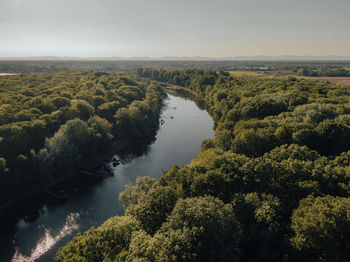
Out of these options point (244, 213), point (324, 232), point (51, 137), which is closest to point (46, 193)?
point (51, 137)

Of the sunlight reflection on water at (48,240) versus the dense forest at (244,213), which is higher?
the dense forest at (244,213)

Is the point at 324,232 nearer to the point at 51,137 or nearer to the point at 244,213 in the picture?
the point at 244,213

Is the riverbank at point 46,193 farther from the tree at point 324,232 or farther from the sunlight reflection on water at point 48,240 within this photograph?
the tree at point 324,232

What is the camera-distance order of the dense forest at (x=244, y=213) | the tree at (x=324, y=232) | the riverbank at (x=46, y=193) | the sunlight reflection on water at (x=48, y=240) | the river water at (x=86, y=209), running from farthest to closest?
the riverbank at (x=46, y=193) < the river water at (x=86, y=209) < the sunlight reflection on water at (x=48, y=240) < the tree at (x=324, y=232) < the dense forest at (x=244, y=213)

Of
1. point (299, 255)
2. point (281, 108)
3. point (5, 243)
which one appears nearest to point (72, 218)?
point (5, 243)

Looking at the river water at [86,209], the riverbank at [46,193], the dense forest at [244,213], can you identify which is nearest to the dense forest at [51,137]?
the riverbank at [46,193]

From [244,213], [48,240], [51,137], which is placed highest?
[244,213]

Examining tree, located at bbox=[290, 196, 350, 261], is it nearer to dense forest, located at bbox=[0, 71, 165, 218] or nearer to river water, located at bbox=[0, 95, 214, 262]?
river water, located at bbox=[0, 95, 214, 262]
